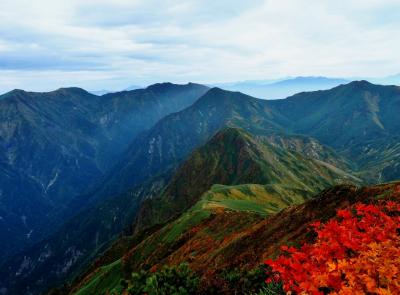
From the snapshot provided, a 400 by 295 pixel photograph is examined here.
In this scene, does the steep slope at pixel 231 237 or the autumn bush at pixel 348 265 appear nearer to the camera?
the autumn bush at pixel 348 265

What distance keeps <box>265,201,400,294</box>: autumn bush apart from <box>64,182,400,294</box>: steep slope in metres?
7.70

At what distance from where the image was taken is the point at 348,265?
467 inches

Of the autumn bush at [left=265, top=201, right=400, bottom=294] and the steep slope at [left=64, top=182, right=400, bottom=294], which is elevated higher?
the autumn bush at [left=265, top=201, right=400, bottom=294]

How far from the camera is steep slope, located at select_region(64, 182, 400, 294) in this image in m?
31.9

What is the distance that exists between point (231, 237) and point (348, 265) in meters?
43.4

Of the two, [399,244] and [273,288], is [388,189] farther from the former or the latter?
[273,288]

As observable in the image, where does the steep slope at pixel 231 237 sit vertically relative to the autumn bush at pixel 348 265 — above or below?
below

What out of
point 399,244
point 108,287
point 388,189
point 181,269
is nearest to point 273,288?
point 399,244

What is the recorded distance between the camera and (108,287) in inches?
3039

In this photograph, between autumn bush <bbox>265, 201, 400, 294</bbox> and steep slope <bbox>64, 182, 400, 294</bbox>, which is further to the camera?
steep slope <bbox>64, 182, 400, 294</bbox>

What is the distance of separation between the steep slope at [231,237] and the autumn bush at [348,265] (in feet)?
25.3

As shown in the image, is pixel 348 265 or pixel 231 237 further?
pixel 231 237

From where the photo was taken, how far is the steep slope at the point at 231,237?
1256 inches

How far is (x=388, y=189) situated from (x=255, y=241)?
13306 mm
